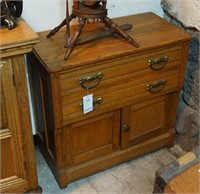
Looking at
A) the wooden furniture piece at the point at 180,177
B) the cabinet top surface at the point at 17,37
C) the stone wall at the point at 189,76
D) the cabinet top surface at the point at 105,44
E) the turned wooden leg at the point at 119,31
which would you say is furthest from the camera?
the stone wall at the point at 189,76

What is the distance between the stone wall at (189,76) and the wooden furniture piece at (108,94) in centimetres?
10

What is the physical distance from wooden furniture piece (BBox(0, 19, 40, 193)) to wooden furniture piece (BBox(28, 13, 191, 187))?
14 centimetres

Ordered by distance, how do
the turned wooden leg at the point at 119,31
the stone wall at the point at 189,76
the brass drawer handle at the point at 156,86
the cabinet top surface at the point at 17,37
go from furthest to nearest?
the stone wall at the point at 189,76 → the brass drawer handle at the point at 156,86 → the turned wooden leg at the point at 119,31 → the cabinet top surface at the point at 17,37

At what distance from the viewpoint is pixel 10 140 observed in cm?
155

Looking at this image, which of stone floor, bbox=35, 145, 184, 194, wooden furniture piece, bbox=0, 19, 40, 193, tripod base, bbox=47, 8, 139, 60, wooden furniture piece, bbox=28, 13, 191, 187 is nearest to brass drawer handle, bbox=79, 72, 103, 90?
wooden furniture piece, bbox=28, 13, 191, 187

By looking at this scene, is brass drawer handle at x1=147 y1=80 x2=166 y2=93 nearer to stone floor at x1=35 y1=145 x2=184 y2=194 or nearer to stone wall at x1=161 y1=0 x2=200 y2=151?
stone wall at x1=161 y1=0 x2=200 y2=151

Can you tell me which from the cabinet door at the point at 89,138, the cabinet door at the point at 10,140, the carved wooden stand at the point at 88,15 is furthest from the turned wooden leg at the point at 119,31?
the cabinet door at the point at 10,140

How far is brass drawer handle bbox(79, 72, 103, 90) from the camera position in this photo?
63.0 inches

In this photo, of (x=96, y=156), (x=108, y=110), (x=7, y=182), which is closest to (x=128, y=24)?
(x=108, y=110)

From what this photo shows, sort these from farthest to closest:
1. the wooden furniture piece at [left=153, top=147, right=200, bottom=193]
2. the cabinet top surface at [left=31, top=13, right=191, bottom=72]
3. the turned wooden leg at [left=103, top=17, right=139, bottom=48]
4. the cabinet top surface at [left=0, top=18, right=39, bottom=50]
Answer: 1. the turned wooden leg at [left=103, top=17, right=139, bottom=48]
2. the cabinet top surface at [left=31, top=13, right=191, bottom=72]
3. the cabinet top surface at [left=0, top=18, right=39, bottom=50]
4. the wooden furniture piece at [left=153, top=147, right=200, bottom=193]

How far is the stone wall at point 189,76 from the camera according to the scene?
194cm

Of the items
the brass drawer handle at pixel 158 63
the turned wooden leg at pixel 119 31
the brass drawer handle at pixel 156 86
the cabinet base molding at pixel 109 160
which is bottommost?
the cabinet base molding at pixel 109 160

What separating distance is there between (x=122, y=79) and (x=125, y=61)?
0.09 metres

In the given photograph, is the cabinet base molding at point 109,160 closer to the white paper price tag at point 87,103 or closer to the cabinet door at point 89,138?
the cabinet door at point 89,138
